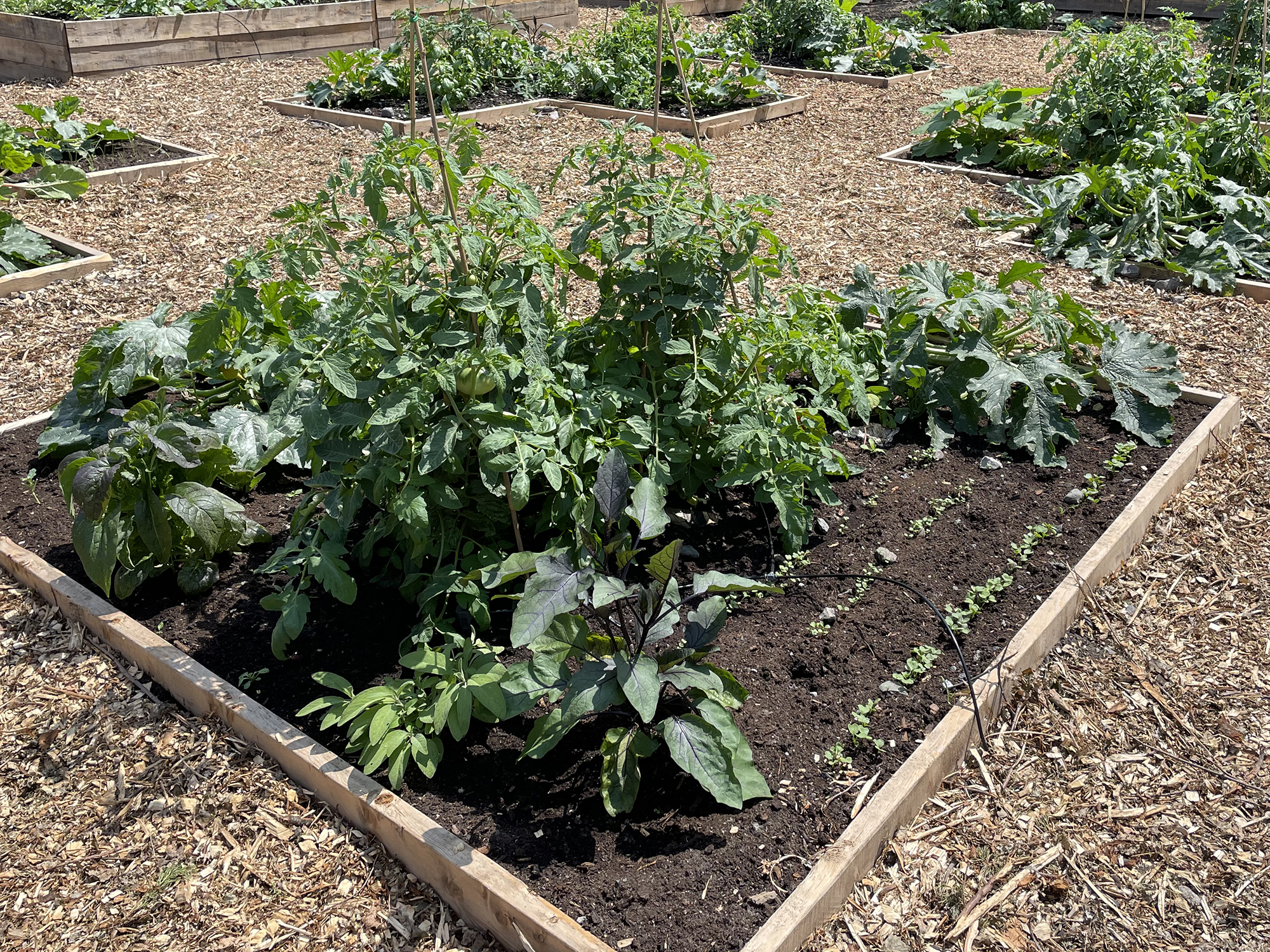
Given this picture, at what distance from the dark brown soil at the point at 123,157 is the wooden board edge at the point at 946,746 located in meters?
6.63

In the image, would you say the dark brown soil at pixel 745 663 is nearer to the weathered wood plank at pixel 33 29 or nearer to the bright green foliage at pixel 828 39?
the weathered wood plank at pixel 33 29

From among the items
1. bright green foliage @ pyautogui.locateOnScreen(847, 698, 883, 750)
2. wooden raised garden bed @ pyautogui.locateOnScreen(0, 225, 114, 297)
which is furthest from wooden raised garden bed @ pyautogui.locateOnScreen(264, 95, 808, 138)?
bright green foliage @ pyautogui.locateOnScreen(847, 698, 883, 750)

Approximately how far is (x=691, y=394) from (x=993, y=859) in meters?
1.43

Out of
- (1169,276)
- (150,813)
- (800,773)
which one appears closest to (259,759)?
(150,813)

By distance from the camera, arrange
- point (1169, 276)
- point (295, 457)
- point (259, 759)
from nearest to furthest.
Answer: point (259, 759) < point (295, 457) < point (1169, 276)

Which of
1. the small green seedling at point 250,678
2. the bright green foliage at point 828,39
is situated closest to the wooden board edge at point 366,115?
the bright green foliage at point 828,39

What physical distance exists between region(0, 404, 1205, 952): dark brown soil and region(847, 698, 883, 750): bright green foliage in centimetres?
2

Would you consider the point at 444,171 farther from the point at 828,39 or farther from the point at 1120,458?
the point at 828,39

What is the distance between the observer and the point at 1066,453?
385cm

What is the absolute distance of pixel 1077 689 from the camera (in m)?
2.91

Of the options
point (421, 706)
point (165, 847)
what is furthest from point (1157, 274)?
point (165, 847)

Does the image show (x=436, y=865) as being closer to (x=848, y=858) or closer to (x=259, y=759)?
(x=259, y=759)

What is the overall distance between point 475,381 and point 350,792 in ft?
3.37

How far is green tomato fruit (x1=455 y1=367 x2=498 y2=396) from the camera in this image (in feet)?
8.38
